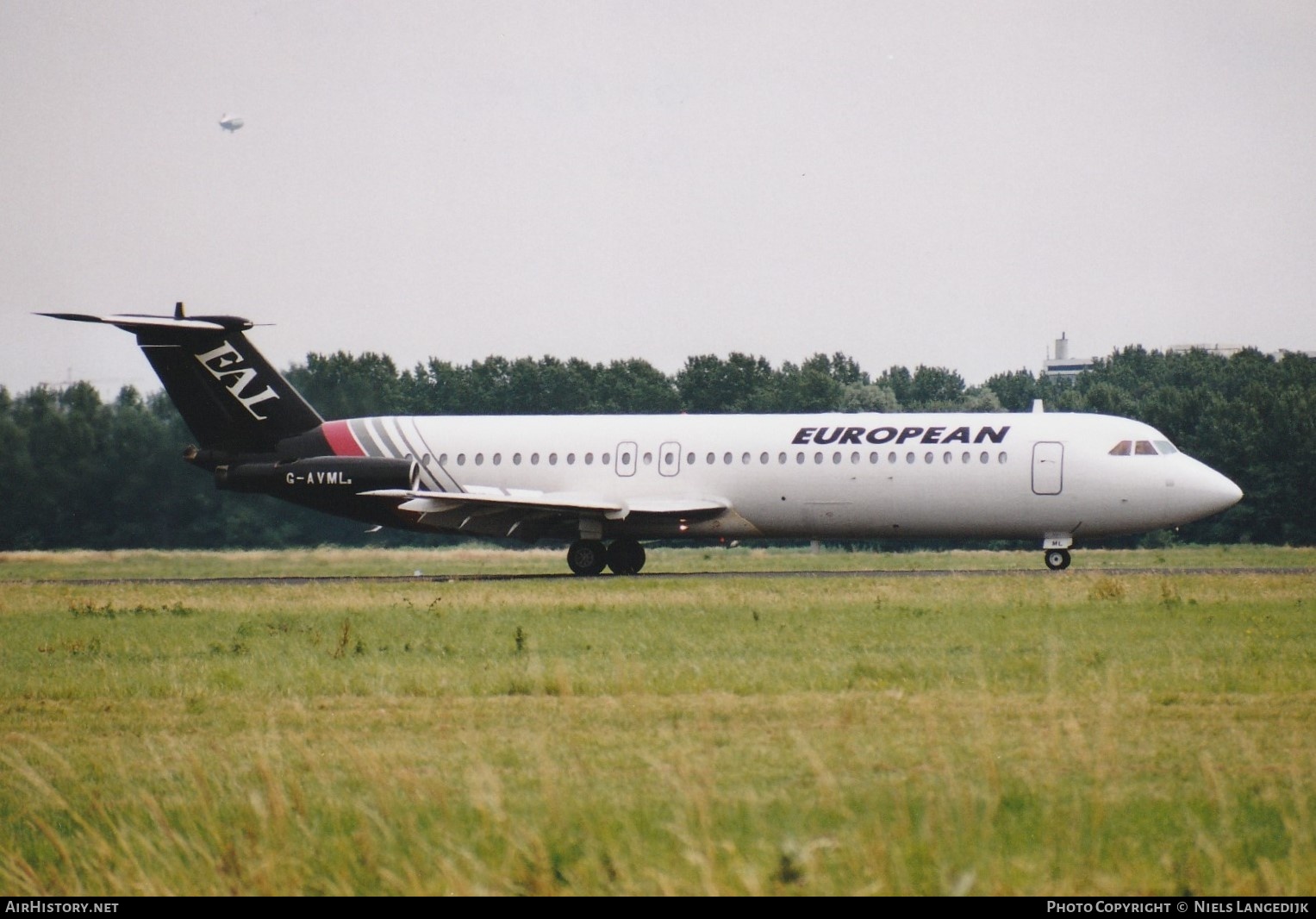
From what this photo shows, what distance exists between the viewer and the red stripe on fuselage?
1457 inches

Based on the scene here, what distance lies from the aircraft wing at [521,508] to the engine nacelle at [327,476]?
13.1 inches

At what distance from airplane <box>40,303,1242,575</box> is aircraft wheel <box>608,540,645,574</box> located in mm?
43

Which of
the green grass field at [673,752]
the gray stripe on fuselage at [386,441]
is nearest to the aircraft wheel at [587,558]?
the gray stripe on fuselage at [386,441]

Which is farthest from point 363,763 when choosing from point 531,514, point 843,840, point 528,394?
point 528,394

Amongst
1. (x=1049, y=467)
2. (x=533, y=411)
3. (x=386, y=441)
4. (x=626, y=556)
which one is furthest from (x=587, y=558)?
(x=533, y=411)

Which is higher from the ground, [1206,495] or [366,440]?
[366,440]

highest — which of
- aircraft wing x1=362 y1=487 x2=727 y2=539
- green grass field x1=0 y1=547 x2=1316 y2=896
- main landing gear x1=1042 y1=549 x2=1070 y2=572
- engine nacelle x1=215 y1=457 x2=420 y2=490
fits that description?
engine nacelle x1=215 y1=457 x2=420 y2=490

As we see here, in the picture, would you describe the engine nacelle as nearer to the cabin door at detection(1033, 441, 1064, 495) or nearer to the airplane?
the airplane

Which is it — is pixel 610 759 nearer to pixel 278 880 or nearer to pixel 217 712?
pixel 278 880

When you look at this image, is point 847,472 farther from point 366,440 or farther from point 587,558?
point 366,440

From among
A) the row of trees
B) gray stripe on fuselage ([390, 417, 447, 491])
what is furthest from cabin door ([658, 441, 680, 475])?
the row of trees

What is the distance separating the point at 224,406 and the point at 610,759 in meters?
27.5

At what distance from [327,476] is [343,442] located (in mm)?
1576

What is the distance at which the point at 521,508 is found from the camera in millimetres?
33906
